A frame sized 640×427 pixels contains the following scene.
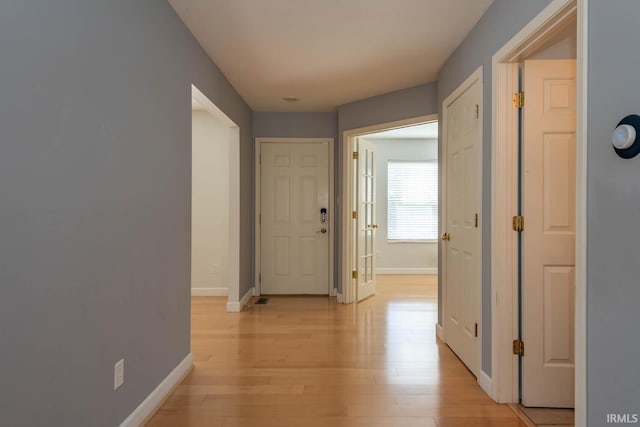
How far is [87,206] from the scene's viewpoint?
1673 mm

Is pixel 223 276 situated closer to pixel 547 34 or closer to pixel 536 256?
pixel 536 256

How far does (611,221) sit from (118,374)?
2.18 meters

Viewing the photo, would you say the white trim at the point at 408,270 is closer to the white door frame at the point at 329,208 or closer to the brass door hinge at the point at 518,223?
the white door frame at the point at 329,208

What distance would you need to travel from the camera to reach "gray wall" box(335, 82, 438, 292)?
412 centimetres

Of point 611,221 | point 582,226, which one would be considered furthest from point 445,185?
point 611,221

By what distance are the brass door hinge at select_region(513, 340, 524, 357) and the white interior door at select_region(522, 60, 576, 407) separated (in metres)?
0.04

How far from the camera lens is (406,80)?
4.07 m

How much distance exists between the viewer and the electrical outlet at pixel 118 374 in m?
1.90

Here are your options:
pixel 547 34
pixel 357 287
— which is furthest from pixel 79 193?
pixel 357 287

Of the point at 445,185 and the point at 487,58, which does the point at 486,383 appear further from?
the point at 487,58

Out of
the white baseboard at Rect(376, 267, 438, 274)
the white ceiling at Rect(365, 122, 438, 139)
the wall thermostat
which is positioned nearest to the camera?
the wall thermostat

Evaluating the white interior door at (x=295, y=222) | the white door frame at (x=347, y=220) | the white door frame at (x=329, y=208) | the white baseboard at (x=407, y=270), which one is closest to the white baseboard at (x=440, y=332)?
the white door frame at (x=347, y=220)

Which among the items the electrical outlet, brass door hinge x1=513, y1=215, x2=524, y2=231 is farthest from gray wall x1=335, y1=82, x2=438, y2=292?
the electrical outlet

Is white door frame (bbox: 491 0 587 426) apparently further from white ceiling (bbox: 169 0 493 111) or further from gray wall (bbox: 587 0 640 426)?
gray wall (bbox: 587 0 640 426)
